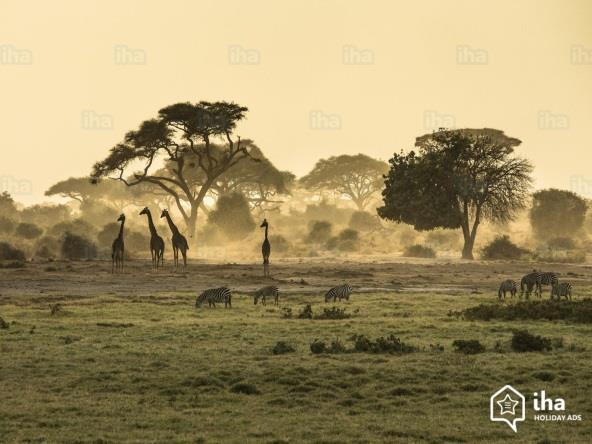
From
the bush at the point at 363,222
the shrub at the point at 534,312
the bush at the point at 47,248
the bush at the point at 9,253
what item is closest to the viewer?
the shrub at the point at 534,312

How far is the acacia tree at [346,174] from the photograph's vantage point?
4786 inches

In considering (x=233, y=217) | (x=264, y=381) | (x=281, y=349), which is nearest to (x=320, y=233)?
(x=233, y=217)

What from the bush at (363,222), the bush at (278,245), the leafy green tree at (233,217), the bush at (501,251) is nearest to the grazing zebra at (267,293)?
the bush at (501,251)

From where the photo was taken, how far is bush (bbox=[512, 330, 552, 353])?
22109mm

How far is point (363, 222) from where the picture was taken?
11231cm

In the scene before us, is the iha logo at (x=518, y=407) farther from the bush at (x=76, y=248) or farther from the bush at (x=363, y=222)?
the bush at (x=363, y=222)

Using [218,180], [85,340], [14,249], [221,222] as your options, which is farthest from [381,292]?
[218,180]

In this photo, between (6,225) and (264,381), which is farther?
(6,225)

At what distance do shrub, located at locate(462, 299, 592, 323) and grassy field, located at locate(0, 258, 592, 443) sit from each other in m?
0.97

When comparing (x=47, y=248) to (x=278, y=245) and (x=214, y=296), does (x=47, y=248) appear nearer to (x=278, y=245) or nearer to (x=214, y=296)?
A: (x=278, y=245)

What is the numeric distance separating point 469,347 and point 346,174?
3997 inches

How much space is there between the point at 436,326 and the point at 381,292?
13.0 m

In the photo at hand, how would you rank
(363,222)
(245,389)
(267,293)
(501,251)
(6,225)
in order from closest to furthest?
(245,389) → (267,293) → (501,251) → (6,225) → (363,222)

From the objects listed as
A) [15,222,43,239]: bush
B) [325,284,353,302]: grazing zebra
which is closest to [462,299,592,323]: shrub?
[325,284,353,302]: grazing zebra
